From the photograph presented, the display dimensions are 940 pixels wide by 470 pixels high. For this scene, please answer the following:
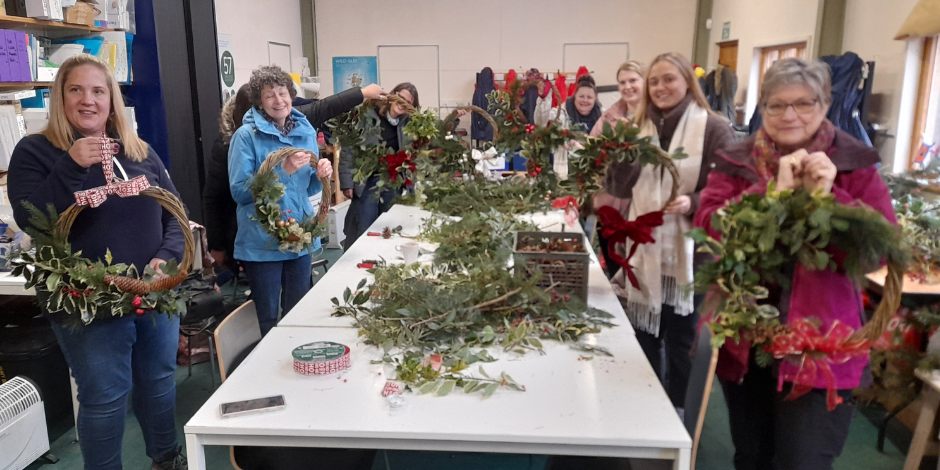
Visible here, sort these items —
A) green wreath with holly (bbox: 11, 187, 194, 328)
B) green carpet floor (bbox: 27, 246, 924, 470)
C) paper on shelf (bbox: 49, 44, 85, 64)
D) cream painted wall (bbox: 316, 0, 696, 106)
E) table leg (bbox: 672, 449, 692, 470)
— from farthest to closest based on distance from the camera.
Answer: cream painted wall (bbox: 316, 0, 696, 106) → paper on shelf (bbox: 49, 44, 85, 64) → green carpet floor (bbox: 27, 246, 924, 470) → green wreath with holly (bbox: 11, 187, 194, 328) → table leg (bbox: 672, 449, 692, 470)

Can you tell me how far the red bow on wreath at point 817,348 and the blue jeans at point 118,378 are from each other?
1.92 m

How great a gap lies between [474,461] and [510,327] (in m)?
0.44

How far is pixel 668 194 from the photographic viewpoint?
2574mm

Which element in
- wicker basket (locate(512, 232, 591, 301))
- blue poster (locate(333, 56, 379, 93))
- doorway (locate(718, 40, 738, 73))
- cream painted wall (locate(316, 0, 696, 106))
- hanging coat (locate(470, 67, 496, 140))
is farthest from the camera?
blue poster (locate(333, 56, 379, 93))

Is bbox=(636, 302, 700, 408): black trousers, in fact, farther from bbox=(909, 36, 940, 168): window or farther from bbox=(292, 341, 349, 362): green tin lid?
bbox=(909, 36, 940, 168): window

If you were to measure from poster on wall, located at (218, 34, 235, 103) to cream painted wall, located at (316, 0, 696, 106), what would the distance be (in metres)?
2.65

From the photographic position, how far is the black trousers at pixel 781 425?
163 cm

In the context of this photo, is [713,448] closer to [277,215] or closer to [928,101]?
[277,215]

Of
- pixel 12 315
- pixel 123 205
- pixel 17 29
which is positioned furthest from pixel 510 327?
pixel 17 29

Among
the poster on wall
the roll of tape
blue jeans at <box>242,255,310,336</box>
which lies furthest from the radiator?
the roll of tape

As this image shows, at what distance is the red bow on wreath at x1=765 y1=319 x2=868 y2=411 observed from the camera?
60.5 inches

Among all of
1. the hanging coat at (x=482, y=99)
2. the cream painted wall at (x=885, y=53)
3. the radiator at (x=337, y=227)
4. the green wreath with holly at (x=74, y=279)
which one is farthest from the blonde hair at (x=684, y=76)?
the hanging coat at (x=482, y=99)

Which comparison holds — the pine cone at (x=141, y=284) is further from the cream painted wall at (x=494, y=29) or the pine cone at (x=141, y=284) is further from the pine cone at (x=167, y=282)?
the cream painted wall at (x=494, y=29)

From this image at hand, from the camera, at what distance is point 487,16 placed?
335 inches
